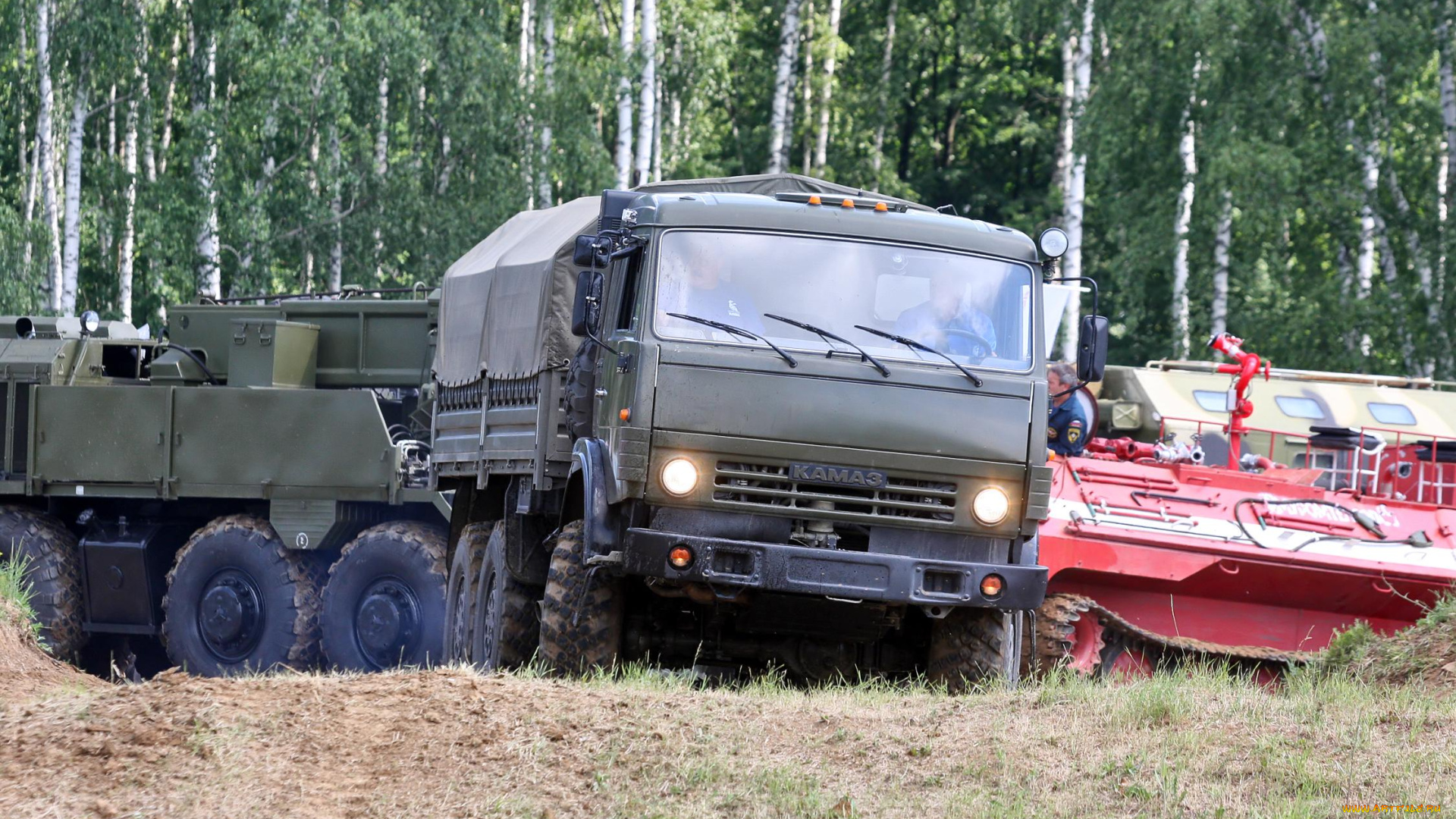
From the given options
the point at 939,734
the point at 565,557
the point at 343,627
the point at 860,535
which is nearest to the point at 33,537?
the point at 343,627

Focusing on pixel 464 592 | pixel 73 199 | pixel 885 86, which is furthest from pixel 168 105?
pixel 464 592

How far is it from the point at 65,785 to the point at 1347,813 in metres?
4.13

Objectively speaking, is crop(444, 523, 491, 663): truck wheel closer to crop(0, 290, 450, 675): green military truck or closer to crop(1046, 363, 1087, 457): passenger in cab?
crop(0, 290, 450, 675): green military truck

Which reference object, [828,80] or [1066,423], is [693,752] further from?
[828,80]

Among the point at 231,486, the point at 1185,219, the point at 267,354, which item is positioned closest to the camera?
the point at 231,486

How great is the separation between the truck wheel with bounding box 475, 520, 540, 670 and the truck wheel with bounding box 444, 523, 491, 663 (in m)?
0.39

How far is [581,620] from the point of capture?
9742 mm

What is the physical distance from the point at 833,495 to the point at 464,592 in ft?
13.6

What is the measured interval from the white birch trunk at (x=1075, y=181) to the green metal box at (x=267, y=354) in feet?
43.6

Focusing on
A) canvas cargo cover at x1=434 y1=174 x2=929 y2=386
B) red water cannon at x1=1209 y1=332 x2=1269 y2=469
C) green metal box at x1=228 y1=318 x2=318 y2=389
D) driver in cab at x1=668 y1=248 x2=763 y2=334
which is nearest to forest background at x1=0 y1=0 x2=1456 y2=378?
red water cannon at x1=1209 y1=332 x2=1269 y2=469

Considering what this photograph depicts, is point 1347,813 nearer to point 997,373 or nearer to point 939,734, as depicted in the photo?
point 939,734

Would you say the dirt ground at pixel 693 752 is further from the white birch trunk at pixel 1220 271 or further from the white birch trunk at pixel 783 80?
the white birch trunk at pixel 783 80

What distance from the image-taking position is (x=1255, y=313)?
27562 mm

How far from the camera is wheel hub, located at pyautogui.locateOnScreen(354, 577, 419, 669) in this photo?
15500mm
